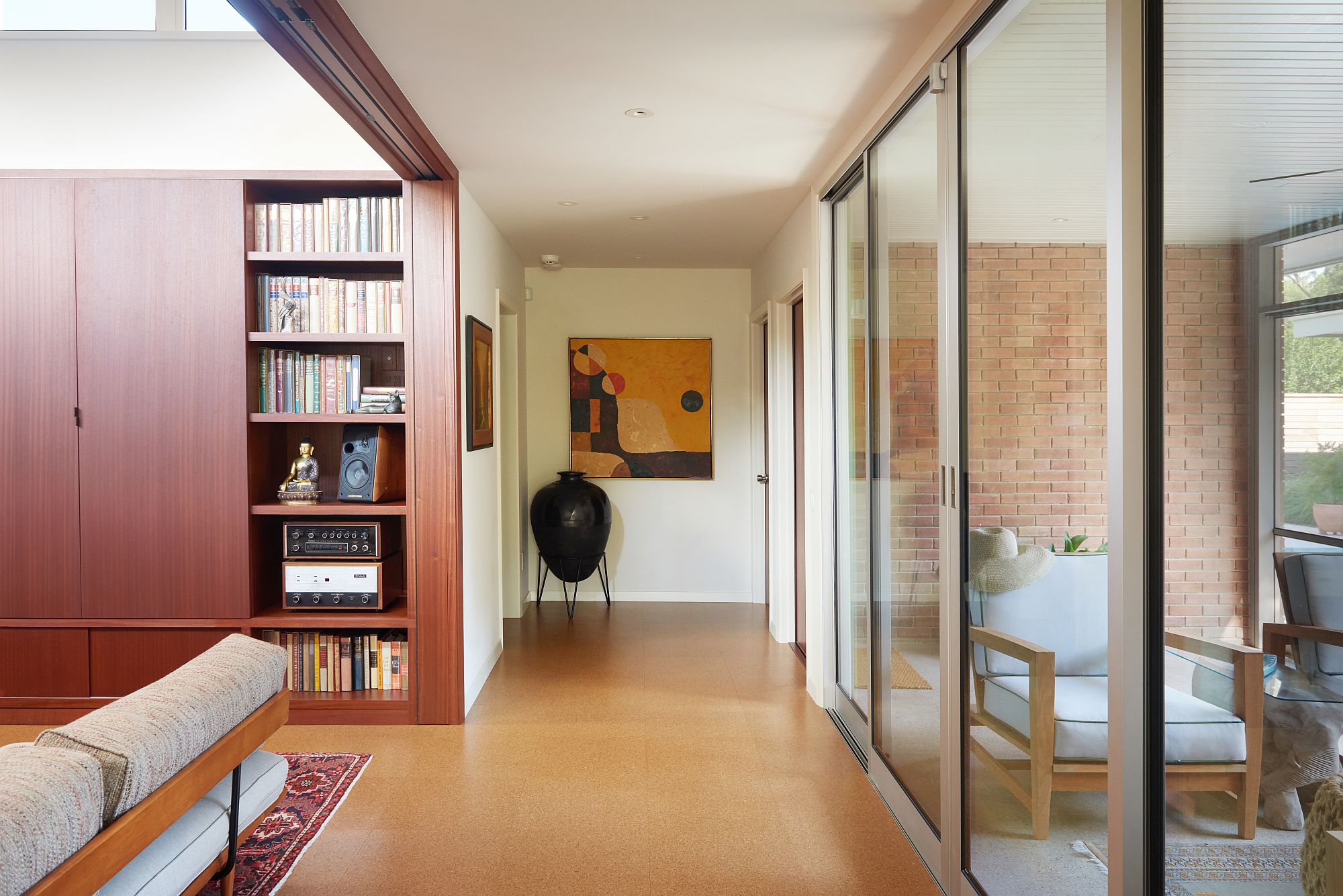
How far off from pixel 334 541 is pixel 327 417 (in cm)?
55

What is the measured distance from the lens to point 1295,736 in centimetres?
113

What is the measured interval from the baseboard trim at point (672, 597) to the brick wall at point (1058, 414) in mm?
3535

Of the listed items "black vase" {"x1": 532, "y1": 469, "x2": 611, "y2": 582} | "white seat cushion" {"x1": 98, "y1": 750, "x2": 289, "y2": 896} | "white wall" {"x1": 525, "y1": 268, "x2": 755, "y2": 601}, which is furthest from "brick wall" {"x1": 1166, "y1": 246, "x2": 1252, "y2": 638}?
"white wall" {"x1": 525, "y1": 268, "x2": 755, "y2": 601}

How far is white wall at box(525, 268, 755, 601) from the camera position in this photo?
20.9 feet

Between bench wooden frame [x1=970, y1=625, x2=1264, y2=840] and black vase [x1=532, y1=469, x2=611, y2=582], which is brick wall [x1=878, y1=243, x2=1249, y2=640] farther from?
black vase [x1=532, y1=469, x2=611, y2=582]

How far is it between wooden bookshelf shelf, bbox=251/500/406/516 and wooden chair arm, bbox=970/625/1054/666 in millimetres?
2547

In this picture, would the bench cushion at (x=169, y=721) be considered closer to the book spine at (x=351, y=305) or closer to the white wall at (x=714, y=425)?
the book spine at (x=351, y=305)

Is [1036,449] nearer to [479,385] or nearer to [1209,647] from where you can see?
[1209,647]

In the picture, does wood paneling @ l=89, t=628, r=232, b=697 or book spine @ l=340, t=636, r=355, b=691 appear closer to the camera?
wood paneling @ l=89, t=628, r=232, b=697

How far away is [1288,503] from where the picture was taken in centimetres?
→ 114

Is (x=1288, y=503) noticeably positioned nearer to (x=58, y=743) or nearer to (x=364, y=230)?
(x=58, y=743)

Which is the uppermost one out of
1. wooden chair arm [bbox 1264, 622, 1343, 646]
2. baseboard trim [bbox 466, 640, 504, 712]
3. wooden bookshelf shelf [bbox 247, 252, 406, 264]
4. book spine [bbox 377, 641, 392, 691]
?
wooden bookshelf shelf [bbox 247, 252, 406, 264]

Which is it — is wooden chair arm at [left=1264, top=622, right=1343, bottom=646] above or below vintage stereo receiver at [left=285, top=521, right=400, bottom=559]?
above

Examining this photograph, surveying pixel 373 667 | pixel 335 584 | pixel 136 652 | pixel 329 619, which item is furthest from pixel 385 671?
pixel 136 652
